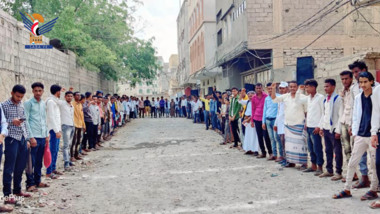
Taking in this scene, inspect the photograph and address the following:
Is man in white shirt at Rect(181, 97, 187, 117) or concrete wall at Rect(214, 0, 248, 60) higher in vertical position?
concrete wall at Rect(214, 0, 248, 60)

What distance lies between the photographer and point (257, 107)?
912cm

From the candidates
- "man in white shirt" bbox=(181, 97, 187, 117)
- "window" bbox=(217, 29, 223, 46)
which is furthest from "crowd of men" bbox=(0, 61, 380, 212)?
"man in white shirt" bbox=(181, 97, 187, 117)

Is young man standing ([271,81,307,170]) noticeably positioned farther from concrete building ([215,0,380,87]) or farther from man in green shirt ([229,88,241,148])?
concrete building ([215,0,380,87])

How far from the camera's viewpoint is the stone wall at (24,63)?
9211mm

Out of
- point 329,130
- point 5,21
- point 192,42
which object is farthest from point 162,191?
point 192,42

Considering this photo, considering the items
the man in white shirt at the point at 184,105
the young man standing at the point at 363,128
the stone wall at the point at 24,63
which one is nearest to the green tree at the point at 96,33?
the stone wall at the point at 24,63

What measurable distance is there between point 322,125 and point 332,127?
0.86ft

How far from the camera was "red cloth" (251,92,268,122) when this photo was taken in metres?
9.04

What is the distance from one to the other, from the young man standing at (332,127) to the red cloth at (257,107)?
2.49 meters

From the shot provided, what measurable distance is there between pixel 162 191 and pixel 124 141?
789 centimetres

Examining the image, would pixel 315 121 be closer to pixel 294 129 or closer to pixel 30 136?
pixel 294 129

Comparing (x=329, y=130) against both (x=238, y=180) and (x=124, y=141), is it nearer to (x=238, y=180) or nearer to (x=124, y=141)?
(x=238, y=180)

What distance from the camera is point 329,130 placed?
21.0ft

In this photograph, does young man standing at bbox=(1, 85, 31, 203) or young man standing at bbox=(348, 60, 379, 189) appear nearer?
young man standing at bbox=(1, 85, 31, 203)
